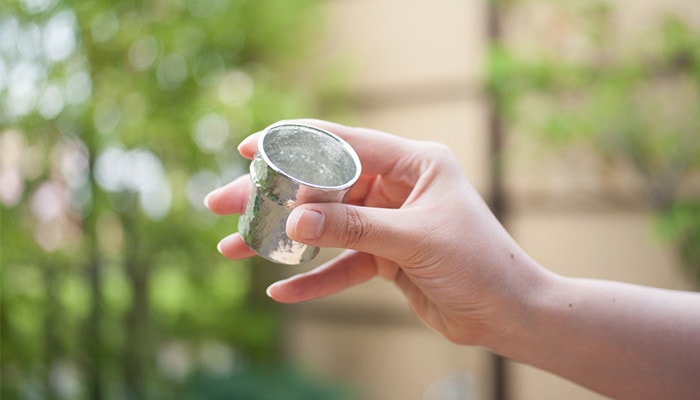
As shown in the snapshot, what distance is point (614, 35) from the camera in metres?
3.47

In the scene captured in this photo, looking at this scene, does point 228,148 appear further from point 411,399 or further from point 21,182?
point 411,399

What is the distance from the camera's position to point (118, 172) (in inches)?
142

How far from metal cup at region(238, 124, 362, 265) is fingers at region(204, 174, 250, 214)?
0.33ft

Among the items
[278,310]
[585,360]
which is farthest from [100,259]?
[585,360]

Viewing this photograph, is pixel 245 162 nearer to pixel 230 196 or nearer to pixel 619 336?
pixel 230 196

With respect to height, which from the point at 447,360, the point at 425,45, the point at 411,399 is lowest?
the point at 411,399

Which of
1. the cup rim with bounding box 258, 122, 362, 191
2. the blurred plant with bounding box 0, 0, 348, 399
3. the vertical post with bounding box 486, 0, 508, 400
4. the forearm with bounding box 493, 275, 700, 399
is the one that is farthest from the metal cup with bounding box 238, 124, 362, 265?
the vertical post with bounding box 486, 0, 508, 400

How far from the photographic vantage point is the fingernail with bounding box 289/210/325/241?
0.77 m

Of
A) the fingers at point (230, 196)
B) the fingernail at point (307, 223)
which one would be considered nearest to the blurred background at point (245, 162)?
Answer: the fingers at point (230, 196)

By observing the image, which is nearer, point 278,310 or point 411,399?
point 411,399

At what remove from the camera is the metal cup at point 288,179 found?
80 cm

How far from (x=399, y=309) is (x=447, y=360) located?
1.32 feet

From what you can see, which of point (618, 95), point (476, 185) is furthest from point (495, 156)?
point (618, 95)

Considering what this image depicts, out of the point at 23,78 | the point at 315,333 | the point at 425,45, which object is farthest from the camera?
→ the point at 315,333
